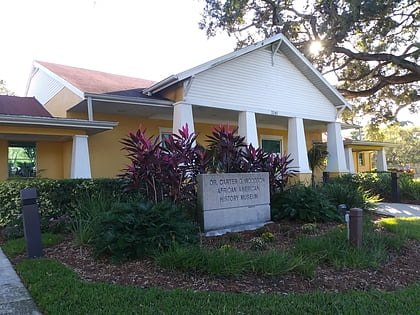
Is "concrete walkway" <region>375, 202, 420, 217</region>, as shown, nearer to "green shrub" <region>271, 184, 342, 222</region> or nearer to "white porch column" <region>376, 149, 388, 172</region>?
"green shrub" <region>271, 184, 342, 222</region>

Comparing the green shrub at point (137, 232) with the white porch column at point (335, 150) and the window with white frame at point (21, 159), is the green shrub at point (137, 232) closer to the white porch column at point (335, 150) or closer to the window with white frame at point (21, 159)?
the window with white frame at point (21, 159)

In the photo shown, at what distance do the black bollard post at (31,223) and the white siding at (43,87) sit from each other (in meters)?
9.29

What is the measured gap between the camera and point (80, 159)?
1138 centimetres

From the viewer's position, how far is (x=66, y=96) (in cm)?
1312

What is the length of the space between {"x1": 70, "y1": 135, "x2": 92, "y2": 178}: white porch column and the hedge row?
3.50 meters

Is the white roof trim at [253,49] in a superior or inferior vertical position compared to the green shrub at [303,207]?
superior

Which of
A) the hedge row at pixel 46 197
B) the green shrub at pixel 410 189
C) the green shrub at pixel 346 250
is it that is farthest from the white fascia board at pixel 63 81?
the green shrub at pixel 410 189

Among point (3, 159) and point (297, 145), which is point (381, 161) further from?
point (3, 159)

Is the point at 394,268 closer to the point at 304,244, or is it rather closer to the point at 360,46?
the point at 304,244

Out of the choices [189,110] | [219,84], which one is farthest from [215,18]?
[189,110]

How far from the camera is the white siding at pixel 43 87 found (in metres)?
14.2

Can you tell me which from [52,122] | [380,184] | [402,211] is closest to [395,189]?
[380,184]

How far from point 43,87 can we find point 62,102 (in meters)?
2.79

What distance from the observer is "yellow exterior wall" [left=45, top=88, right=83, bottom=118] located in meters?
12.6
